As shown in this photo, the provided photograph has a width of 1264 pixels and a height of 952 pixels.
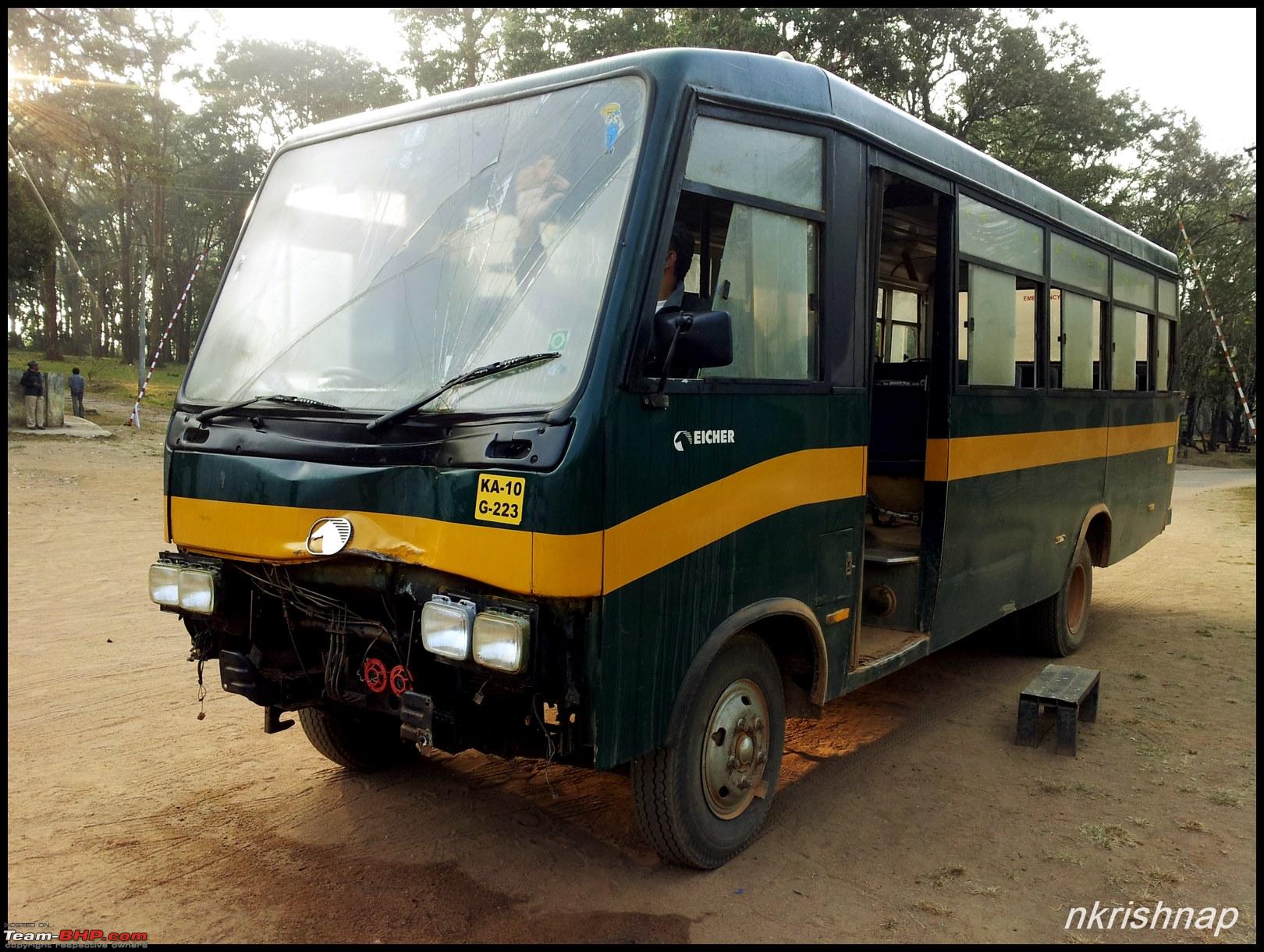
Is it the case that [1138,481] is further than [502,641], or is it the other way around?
[1138,481]

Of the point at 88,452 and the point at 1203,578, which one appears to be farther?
the point at 88,452

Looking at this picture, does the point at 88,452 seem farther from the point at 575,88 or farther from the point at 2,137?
the point at 575,88

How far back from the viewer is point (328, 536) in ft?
12.2

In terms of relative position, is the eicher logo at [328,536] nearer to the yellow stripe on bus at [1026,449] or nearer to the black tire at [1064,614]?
the yellow stripe on bus at [1026,449]

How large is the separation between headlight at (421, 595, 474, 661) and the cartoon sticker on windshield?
1.68 metres

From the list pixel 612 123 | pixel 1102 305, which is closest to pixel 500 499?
pixel 612 123

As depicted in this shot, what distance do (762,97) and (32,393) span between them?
2237cm

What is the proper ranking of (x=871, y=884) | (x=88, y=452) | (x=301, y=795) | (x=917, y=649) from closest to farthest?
1. (x=871, y=884)
2. (x=301, y=795)
3. (x=917, y=649)
4. (x=88, y=452)

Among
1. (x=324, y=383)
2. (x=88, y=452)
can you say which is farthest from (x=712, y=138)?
(x=88, y=452)

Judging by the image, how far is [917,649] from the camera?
17.8 feet

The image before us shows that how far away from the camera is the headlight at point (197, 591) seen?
159 inches

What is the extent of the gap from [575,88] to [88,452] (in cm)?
1879

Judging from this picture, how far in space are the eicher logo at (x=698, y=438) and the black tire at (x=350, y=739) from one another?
6.63 feet

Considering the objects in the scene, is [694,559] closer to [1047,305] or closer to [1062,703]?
[1062,703]
